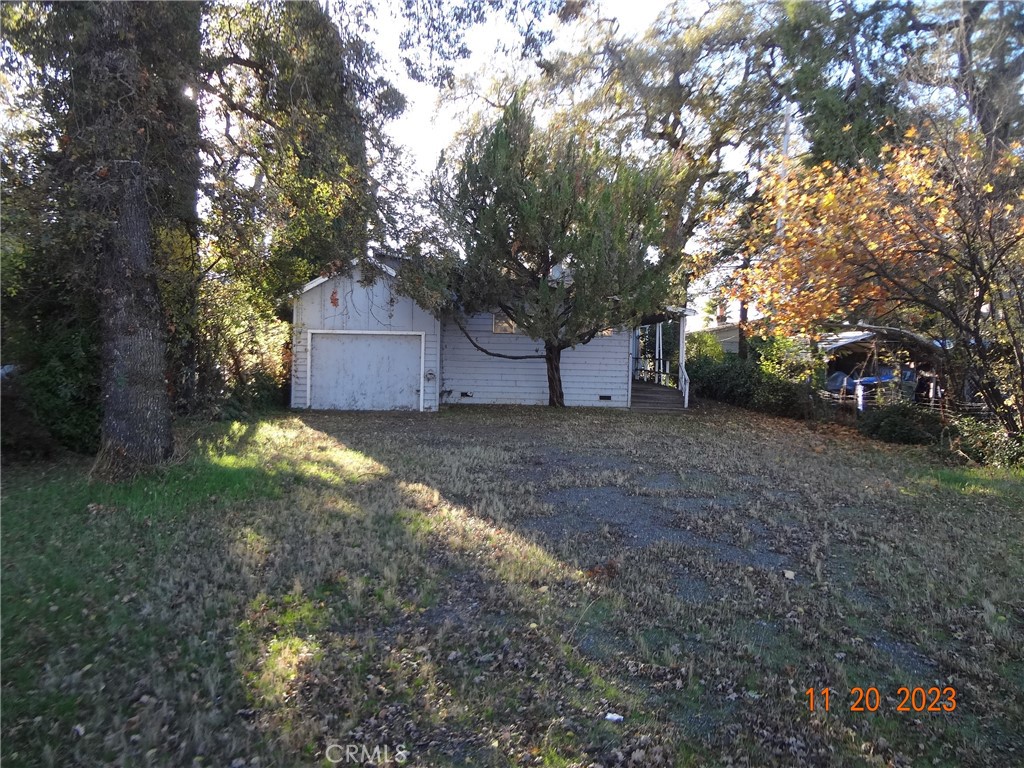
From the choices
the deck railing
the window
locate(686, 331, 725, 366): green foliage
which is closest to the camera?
the window

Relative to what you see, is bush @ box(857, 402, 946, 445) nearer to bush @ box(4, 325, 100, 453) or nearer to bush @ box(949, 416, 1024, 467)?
bush @ box(949, 416, 1024, 467)

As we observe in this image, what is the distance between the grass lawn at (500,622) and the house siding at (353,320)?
30.7 ft

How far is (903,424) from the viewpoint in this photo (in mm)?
13898

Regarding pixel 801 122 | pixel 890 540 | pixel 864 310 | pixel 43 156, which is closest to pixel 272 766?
pixel 890 540

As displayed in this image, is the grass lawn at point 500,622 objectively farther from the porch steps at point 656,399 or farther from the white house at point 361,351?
the porch steps at point 656,399

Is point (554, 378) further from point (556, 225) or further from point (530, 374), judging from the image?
point (556, 225)

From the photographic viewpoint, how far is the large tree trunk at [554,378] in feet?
65.0

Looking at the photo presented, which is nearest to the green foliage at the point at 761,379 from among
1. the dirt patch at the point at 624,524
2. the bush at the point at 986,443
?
the bush at the point at 986,443

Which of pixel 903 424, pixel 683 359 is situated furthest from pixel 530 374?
pixel 903 424

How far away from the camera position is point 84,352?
9164 mm

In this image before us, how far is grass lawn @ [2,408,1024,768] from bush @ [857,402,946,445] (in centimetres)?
512

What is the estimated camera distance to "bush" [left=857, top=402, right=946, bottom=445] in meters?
13.3
